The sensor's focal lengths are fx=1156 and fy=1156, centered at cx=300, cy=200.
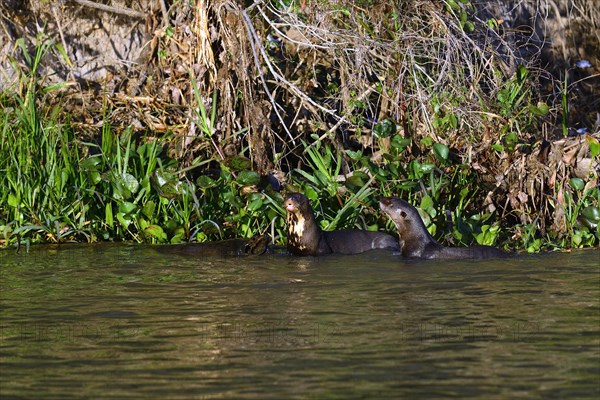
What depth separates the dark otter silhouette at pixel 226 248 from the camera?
26.5 feet

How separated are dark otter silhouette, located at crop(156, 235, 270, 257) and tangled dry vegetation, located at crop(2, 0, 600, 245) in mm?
1152

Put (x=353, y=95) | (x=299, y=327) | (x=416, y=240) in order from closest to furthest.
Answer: (x=299, y=327)
(x=416, y=240)
(x=353, y=95)

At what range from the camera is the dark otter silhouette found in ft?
26.5

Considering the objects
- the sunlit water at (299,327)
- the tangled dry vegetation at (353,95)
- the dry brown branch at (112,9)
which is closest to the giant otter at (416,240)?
the sunlit water at (299,327)

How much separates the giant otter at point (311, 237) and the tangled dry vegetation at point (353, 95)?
96 centimetres

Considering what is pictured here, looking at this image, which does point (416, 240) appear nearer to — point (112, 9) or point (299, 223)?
point (299, 223)

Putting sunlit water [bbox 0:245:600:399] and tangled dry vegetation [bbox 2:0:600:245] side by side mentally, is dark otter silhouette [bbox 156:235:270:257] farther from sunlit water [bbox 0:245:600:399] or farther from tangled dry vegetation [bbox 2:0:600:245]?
tangled dry vegetation [bbox 2:0:600:245]

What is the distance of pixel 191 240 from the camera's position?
28.6 ft

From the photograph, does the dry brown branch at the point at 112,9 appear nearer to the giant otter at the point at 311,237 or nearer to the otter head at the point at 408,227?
the giant otter at the point at 311,237

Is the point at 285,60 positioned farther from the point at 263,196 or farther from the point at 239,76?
the point at 263,196

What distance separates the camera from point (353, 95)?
9.16 meters

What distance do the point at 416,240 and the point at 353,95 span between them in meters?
1.59

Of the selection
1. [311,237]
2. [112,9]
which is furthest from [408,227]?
[112,9]

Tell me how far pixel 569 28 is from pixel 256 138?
4.12 meters
